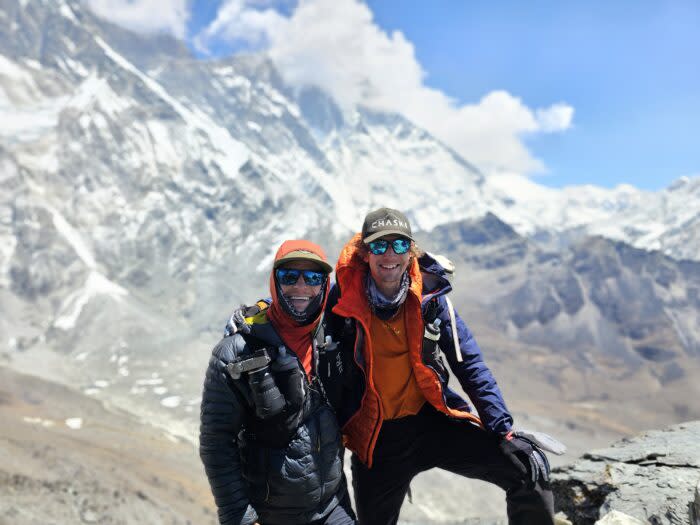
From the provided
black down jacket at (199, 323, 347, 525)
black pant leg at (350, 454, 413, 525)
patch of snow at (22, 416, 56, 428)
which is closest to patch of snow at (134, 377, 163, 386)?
patch of snow at (22, 416, 56, 428)

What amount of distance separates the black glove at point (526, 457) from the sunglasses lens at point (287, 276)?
3.61 meters

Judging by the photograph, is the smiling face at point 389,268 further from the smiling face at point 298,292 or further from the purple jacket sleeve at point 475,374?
the smiling face at point 298,292

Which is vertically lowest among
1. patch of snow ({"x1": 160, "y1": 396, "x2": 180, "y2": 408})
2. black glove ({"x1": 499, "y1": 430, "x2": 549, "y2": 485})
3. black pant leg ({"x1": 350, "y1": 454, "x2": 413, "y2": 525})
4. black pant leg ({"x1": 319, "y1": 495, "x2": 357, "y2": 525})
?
black pant leg ({"x1": 319, "y1": 495, "x2": 357, "y2": 525})

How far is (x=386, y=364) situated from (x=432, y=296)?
44.0 inches

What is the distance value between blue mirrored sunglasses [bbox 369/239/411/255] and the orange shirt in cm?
81

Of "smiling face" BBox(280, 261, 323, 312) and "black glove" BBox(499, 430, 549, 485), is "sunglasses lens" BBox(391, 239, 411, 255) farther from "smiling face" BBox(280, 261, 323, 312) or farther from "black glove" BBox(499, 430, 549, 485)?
"black glove" BBox(499, 430, 549, 485)

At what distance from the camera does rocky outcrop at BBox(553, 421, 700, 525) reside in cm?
792

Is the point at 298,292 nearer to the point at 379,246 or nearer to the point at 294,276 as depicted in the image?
the point at 294,276

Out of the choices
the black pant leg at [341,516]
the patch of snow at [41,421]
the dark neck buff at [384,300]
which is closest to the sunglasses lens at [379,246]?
the dark neck buff at [384,300]

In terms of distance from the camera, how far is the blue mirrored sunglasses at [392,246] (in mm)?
7195

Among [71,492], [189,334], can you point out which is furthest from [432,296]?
[189,334]

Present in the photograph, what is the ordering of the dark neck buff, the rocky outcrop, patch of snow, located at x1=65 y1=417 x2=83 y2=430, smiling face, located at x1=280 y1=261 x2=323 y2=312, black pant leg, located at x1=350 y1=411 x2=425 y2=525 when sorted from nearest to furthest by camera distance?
smiling face, located at x1=280 y1=261 x2=323 y2=312, the dark neck buff, black pant leg, located at x1=350 y1=411 x2=425 y2=525, the rocky outcrop, patch of snow, located at x1=65 y1=417 x2=83 y2=430

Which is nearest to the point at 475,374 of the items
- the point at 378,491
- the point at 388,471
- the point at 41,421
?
the point at 388,471

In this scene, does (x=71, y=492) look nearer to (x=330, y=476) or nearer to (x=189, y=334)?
(x=330, y=476)
